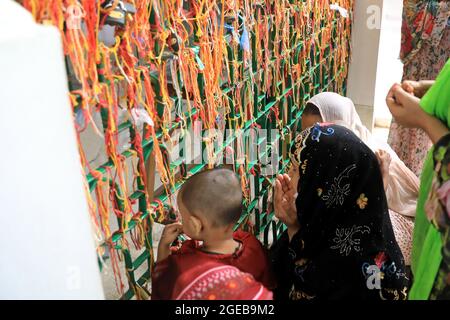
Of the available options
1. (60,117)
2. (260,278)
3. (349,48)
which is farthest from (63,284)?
(349,48)

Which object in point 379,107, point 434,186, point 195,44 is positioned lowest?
point 379,107

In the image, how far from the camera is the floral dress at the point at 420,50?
8.87ft

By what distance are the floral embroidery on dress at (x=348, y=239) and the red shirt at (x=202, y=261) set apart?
0.66 feet

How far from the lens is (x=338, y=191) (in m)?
1.40

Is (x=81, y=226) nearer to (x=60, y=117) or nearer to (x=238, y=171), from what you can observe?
(x=60, y=117)

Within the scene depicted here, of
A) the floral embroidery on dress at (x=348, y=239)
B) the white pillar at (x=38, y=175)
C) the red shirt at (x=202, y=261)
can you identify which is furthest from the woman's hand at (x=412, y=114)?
the white pillar at (x=38, y=175)

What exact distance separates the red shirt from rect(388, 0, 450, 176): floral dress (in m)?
1.83

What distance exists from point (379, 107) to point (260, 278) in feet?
9.85

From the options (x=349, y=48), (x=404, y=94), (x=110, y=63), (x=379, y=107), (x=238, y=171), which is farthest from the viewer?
(x=379, y=107)

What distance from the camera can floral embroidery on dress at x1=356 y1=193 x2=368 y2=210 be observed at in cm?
139

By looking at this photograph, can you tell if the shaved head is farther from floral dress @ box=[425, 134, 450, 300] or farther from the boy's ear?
floral dress @ box=[425, 134, 450, 300]

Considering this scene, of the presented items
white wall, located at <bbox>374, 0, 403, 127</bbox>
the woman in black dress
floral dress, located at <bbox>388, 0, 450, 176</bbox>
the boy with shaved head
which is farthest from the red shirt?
white wall, located at <bbox>374, 0, 403, 127</bbox>

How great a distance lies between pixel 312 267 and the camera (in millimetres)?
1423

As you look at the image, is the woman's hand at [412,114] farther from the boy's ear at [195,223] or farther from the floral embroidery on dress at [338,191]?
the boy's ear at [195,223]
